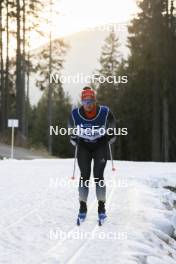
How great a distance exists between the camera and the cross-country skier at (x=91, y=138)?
9.27 meters

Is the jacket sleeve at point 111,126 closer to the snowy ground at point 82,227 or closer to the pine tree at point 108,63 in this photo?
the snowy ground at point 82,227

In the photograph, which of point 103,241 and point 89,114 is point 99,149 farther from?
point 103,241

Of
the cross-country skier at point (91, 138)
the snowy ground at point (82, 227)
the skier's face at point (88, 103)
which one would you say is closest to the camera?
the snowy ground at point (82, 227)

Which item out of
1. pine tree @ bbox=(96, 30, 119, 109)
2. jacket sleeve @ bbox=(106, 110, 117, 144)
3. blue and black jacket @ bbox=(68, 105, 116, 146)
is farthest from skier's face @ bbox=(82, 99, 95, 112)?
pine tree @ bbox=(96, 30, 119, 109)

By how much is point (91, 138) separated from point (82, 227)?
1.46 meters

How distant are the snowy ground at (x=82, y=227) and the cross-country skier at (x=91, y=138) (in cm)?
59

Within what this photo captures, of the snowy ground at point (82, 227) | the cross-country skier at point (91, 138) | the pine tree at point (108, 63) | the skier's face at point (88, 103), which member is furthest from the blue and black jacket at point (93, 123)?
the pine tree at point (108, 63)

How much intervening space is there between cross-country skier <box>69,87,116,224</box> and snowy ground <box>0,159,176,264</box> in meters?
0.59

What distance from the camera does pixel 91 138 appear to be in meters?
9.34

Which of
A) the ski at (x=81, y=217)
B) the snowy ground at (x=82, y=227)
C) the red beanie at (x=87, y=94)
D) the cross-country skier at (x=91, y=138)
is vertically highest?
the red beanie at (x=87, y=94)

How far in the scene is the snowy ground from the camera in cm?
721

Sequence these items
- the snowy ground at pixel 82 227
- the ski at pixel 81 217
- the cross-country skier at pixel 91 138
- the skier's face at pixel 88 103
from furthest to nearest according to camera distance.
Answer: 1. the ski at pixel 81 217
2. the cross-country skier at pixel 91 138
3. the skier's face at pixel 88 103
4. the snowy ground at pixel 82 227

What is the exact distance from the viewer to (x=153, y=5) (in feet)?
129

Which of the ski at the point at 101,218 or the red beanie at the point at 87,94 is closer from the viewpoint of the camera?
the red beanie at the point at 87,94
